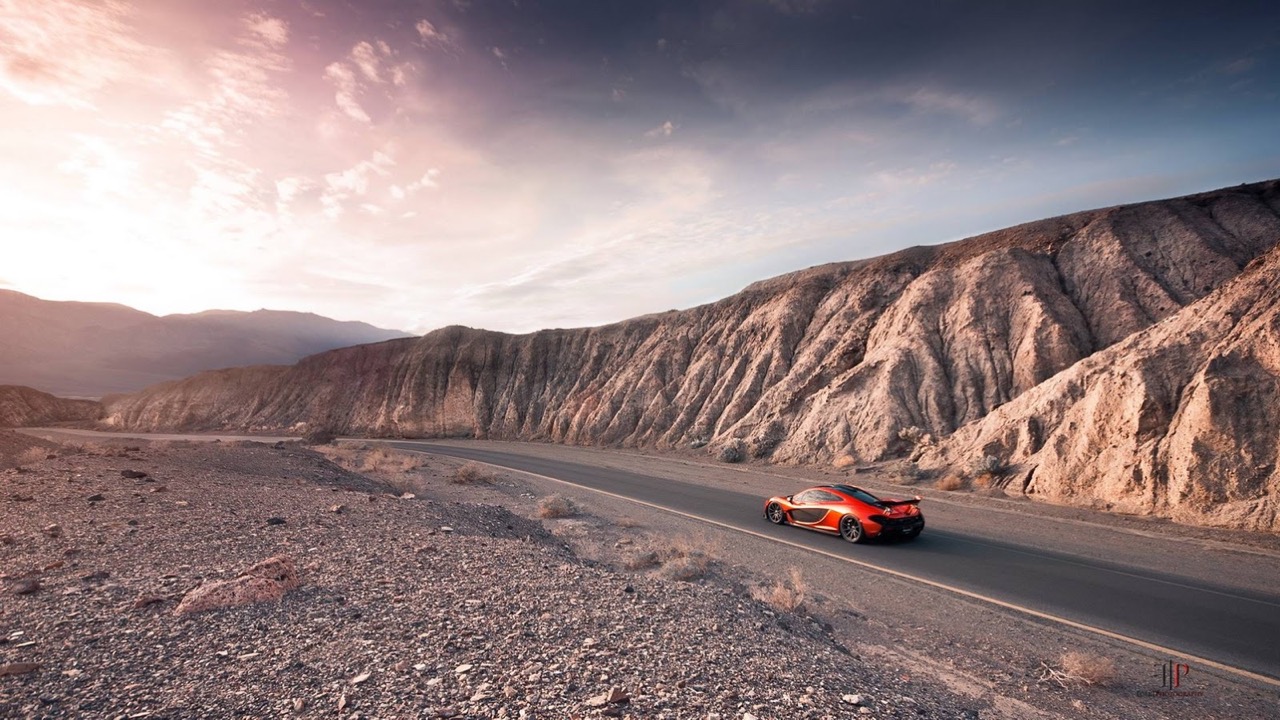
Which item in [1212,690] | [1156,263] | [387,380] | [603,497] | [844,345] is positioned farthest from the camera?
[387,380]

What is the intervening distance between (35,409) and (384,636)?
89.1 metres

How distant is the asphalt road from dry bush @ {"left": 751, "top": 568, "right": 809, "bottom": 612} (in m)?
2.41

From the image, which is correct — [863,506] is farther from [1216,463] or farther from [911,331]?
[911,331]

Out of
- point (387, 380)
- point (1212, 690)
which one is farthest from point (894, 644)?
point (387, 380)

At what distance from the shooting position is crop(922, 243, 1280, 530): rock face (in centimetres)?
1341

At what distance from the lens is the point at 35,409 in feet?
207

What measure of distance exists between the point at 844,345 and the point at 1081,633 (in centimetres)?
2440

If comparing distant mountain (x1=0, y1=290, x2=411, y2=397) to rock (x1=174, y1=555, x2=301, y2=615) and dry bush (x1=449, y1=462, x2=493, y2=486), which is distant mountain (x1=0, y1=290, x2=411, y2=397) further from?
rock (x1=174, y1=555, x2=301, y2=615)

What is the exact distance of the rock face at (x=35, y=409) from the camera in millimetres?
59219

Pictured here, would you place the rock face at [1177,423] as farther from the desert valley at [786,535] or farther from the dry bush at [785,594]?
the dry bush at [785,594]

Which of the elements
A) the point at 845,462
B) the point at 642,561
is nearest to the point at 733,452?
the point at 845,462

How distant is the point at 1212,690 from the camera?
6.14 meters

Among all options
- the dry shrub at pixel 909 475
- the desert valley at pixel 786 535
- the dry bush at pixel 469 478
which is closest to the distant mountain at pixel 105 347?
the dry bush at pixel 469 478

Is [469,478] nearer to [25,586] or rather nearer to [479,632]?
[25,586]
